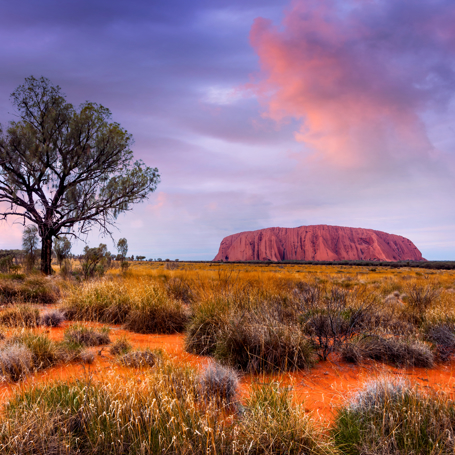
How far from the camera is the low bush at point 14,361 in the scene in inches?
139

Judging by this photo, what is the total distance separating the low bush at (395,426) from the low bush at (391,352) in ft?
6.37

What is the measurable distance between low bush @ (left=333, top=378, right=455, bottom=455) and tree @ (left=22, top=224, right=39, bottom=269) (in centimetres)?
2445

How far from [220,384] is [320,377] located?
181 centimetres

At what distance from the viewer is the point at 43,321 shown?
6.82 metres

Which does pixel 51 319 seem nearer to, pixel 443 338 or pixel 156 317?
pixel 156 317

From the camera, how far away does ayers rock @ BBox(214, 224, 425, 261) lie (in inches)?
5143

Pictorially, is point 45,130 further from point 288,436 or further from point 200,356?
point 288,436

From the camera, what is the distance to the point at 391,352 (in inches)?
184

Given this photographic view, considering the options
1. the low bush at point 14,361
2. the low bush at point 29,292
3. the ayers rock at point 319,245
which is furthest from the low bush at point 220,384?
the ayers rock at point 319,245

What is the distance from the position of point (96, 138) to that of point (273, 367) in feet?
59.0

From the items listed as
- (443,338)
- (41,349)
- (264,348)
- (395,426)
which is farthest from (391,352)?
(41,349)

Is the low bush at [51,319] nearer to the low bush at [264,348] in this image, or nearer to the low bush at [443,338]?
the low bush at [264,348]

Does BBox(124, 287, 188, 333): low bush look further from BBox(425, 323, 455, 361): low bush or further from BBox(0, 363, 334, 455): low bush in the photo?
BBox(425, 323, 455, 361): low bush

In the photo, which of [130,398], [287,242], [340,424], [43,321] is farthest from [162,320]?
[287,242]
